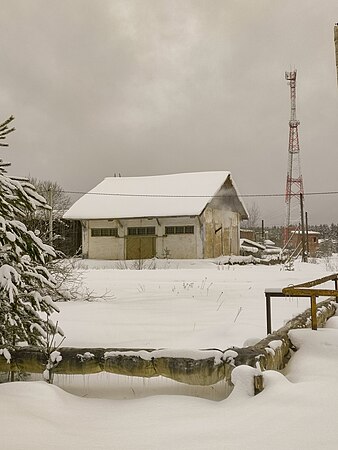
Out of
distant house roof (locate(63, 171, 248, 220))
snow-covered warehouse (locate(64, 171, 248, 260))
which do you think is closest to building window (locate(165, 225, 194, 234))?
snow-covered warehouse (locate(64, 171, 248, 260))

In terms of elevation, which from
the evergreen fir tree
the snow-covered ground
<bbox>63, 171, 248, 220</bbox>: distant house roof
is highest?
<bbox>63, 171, 248, 220</bbox>: distant house roof

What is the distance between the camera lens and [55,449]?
2.75 meters

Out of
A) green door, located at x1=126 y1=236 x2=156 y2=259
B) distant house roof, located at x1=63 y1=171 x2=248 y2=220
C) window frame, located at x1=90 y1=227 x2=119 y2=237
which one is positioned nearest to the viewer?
distant house roof, located at x1=63 y1=171 x2=248 y2=220

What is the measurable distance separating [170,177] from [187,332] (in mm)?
27048

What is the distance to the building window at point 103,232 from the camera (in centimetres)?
2889

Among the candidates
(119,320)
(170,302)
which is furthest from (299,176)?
(119,320)

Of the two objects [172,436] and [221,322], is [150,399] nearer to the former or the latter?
[172,436]

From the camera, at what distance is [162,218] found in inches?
1091

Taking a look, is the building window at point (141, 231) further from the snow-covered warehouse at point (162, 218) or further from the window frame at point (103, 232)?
the window frame at point (103, 232)

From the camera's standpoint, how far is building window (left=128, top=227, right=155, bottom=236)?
28.1m

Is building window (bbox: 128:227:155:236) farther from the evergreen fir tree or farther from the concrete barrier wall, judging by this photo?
the concrete barrier wall

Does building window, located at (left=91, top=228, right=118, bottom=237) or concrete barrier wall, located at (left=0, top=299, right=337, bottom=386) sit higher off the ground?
building window, located at (left=91, top=228, right=118, bottom=237)

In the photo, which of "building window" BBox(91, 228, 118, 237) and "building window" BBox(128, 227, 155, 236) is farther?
"building window" BBox(91, 228, 118, 237)

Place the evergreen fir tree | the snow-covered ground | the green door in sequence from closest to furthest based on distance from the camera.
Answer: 1. the snow-covered ground
2. the evergreen fir tree
3. the green door
